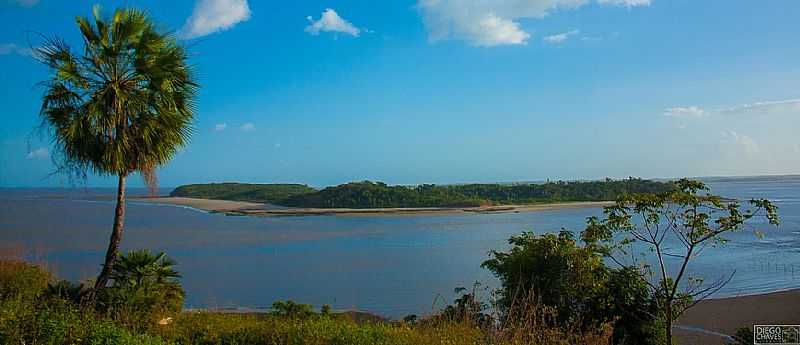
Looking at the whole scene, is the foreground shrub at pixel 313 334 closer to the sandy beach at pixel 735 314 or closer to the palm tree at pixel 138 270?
the palm tree at pixel 138 270

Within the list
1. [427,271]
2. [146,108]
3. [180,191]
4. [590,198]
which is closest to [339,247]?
[427,271]

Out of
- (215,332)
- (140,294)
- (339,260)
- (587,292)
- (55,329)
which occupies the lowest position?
(339,260)

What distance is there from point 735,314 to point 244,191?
334ft

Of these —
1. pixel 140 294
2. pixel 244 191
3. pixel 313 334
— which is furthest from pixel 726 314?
pixel 244 191

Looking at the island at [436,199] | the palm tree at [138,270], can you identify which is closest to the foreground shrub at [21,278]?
the palm tree at [138,270]

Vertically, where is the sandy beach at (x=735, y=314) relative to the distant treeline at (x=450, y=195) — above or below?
below

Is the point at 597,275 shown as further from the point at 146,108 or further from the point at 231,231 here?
the point at 231,231

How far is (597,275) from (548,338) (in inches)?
168

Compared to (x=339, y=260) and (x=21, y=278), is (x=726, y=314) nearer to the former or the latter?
(x=339, y=260)

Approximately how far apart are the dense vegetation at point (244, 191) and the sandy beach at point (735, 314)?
73.0 meters

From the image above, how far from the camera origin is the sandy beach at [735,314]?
12.4m

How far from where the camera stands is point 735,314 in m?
14.2

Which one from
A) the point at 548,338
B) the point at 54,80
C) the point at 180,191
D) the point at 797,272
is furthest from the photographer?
the point at 180,191

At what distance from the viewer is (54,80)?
940 centimetres
